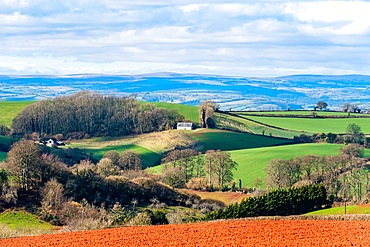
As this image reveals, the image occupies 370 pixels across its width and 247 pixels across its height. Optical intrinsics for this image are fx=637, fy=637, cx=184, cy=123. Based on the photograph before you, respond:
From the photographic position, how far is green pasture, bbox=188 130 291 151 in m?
112

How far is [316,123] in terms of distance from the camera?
465ft

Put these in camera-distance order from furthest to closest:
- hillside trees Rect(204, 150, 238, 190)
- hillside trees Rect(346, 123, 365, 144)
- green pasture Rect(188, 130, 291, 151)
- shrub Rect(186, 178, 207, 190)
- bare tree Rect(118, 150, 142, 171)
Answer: hillside trees Rect(346, 123, 365, 144) → green pasture Rect(188, 130, 291, 151) → bare tree Rect(118, 150, 142, 171) → hillside trees Rect(204, 150, 238, 190) → shrub Rect(186, 178, 207, 190)

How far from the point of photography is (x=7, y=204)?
195ft

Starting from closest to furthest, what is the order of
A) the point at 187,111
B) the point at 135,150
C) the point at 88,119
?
the point at 135,150 → the point at 88,119 → the point at 187,111

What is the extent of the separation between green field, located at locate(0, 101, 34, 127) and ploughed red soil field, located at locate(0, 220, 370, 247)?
102926 millimetres

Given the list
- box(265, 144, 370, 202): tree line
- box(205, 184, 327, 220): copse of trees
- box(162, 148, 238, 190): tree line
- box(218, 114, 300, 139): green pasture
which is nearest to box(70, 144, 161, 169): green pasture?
box(162, 148, 238, 190): tree line

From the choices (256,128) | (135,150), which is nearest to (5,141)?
(135,150)

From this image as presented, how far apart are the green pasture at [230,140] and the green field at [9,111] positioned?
42.3 m

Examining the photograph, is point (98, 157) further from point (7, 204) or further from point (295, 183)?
point (7, 204)

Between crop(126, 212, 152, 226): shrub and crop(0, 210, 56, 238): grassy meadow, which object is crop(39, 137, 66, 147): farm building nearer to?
crop(0, 210, 56, 238): grassy meadow

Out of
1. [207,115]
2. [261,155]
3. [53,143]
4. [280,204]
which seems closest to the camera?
[280,204]

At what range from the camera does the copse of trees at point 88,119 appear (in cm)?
13212

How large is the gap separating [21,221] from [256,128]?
80786 millimetres

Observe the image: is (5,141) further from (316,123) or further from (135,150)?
(316,123)
